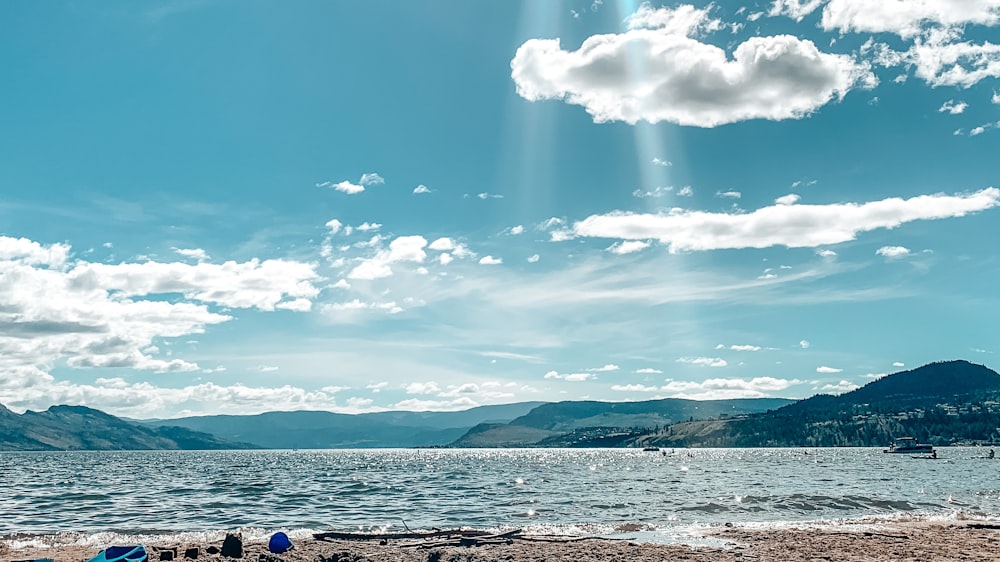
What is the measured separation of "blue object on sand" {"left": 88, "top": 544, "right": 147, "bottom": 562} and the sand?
2678mm

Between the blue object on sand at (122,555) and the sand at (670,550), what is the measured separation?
268 centimetres

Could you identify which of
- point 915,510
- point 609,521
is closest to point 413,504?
point 609,521

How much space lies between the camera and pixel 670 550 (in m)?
36.2

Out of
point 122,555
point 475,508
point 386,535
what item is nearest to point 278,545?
point 122,555

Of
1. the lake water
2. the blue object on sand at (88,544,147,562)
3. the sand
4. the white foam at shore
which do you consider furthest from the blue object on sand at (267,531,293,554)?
the lake water

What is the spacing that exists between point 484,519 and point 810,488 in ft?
154

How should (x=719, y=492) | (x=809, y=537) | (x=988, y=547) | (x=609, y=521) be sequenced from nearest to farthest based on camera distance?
(x=988, y=547) → (x=809, y=537) → (x=609, y=521) → (x=719, y=492)

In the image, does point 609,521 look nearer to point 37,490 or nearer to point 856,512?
point 856,512

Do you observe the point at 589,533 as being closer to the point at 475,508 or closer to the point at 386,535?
the point at 386,535

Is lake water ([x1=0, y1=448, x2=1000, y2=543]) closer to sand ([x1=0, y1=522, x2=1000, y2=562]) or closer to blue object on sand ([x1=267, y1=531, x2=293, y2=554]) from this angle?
sand ([x1=0, y1=522, x2=1000, y2=562])

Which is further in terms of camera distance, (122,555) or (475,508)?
(475,508)

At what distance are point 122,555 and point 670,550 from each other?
984 inches

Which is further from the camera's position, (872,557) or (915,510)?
(915,510)

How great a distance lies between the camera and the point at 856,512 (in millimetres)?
56906
